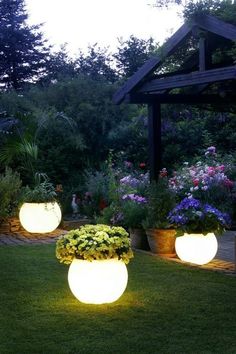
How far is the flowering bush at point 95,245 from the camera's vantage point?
4.62 meters

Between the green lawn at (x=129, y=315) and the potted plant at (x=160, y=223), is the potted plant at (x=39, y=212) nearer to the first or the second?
the potted plant at (x=160, y=223)

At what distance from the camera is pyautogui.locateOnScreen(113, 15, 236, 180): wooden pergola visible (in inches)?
287

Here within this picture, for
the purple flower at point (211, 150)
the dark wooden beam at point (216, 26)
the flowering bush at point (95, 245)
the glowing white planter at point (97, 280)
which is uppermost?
the dark wooden beam at point (216, 26)

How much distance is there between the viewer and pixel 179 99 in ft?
29.4

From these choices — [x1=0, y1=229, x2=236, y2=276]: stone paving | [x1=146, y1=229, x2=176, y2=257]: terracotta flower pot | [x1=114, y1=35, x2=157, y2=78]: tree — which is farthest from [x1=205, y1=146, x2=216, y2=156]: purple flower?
[x1=114, y1=35, x2=157, y2=78]: tree

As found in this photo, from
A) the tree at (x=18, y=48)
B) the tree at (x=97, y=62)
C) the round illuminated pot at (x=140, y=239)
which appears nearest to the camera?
the round illuminated pot at (x=140, y=239)

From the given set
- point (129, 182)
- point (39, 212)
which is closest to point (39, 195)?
point (39, 212)

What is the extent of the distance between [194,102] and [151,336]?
5901 mm

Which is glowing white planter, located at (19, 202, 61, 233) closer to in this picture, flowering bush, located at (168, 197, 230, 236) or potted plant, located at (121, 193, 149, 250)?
potted plant, located at (121, 193, 149, 250)

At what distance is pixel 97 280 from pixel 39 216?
447 cm

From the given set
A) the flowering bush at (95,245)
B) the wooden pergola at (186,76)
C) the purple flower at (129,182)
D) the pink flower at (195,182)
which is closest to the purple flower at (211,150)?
the wooden pergola at (186,76)

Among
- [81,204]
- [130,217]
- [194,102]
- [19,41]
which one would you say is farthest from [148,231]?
[19,41]

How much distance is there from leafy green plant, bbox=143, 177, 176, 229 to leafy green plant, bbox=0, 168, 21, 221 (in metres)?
3.23

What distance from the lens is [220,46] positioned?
8.40 meters
